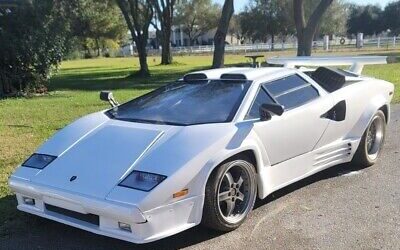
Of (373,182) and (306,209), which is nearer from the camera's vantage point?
(306,209)

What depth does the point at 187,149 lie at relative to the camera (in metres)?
4.02

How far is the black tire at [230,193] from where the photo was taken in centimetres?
409

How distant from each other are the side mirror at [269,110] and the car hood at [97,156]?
95 cm

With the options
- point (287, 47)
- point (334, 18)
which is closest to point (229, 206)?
point (287, 47)

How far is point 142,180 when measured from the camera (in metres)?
3.80

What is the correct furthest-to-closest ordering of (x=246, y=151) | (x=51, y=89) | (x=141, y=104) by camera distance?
(x=51, y=89) < (x=141, y=104) < (x=246, y=151)

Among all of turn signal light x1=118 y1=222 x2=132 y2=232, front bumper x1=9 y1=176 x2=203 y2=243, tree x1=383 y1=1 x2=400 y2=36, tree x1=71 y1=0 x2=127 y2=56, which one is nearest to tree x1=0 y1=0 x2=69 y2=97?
front bumper x1=9 y1=176 x2=203 y2=243

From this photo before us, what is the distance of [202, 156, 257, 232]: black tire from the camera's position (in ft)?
13.4

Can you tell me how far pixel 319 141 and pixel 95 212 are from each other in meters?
2.64

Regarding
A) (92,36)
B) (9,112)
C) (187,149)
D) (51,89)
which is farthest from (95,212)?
(92,36)

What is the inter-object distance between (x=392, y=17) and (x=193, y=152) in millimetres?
94336

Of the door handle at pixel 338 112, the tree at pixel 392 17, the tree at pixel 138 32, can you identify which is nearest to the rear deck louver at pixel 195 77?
the door handle at pixel 338 112

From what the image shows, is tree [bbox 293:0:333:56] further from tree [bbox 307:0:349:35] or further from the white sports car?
tree [bbox 307:0:349:35]

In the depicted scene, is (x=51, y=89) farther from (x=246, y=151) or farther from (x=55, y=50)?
(x=246, y=151)
